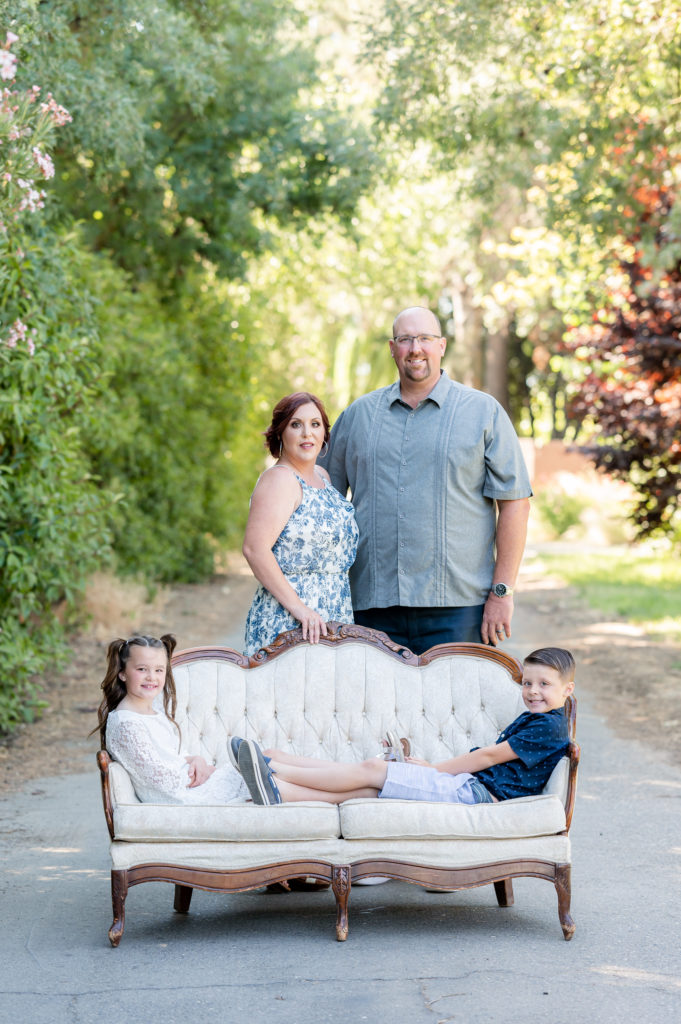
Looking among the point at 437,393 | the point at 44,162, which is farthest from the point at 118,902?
the point at 44,162

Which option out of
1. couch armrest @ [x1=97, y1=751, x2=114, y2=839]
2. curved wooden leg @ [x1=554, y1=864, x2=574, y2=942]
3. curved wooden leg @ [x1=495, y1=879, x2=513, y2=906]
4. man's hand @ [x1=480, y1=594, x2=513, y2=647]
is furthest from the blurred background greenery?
curved wooden leg @ [x1=554, y1=864, x2=574, y2=942]

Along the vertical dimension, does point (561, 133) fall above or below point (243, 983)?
above

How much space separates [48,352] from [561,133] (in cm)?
554

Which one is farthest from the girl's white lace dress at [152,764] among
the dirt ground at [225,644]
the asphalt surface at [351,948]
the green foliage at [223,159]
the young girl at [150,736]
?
the green foliage at [223,159]

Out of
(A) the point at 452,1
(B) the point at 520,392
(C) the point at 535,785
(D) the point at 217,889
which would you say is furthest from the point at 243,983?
(B) the point at 520,392

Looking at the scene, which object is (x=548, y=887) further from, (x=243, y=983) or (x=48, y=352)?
(x=48, y=352)

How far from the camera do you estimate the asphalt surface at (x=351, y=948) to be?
13.0 ft

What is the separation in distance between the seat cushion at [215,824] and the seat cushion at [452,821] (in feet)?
0.48

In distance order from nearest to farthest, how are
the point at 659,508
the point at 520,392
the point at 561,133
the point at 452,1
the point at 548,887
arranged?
the point at 548,887 → the point at 452,1 → the point at 561,133 → the point at 659,508 → the point at 520,392

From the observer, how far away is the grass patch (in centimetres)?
1308

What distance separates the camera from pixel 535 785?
4840 mm

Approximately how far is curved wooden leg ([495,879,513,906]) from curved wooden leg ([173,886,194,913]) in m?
1.28

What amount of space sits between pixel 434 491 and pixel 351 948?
6.77ft

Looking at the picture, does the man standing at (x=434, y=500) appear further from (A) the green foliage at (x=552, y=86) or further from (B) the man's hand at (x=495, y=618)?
(A) the green foliage at (x=552, y=86)
